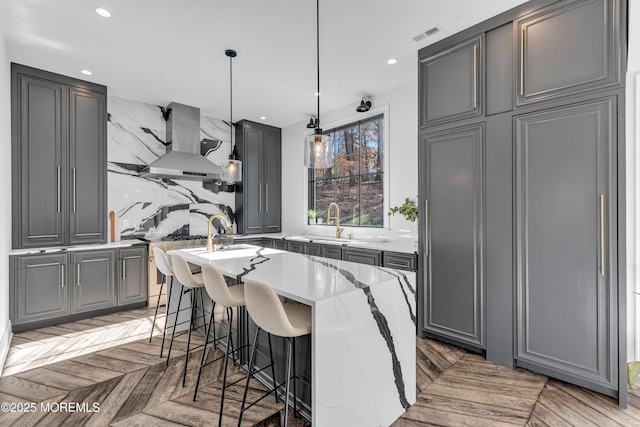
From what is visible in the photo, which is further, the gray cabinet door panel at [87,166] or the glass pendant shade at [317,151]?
the gray cabinet door panel at [87,166]

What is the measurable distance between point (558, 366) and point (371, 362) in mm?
1551

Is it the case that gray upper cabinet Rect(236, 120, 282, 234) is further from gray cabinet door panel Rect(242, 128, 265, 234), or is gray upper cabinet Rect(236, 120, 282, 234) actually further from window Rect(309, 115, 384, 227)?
window Rect(309, 115, 384, 227)

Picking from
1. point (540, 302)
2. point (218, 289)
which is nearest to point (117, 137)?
point (218, 289)

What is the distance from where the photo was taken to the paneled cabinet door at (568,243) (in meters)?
2.08

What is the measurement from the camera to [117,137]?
4379mm

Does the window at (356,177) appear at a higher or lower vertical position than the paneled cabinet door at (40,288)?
higher

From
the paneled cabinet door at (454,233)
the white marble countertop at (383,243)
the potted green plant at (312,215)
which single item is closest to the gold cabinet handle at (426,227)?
the paneled cabinet door at (454,233)

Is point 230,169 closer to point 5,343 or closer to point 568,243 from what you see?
point 5,343

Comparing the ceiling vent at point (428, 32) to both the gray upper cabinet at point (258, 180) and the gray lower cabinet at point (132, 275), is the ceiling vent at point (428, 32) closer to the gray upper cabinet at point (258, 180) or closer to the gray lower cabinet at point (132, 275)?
the gray upper cabinet at point (258, 180)

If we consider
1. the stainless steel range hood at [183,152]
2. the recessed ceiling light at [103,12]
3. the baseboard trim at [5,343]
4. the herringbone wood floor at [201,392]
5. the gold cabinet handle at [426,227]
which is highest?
the recessed ceiling light at [103,12]

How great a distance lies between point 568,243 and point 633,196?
0.68 m

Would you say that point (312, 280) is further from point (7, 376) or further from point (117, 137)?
point (117, 137)

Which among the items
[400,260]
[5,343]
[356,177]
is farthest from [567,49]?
[5,343]

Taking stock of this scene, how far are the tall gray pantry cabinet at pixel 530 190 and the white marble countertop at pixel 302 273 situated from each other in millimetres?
1036
